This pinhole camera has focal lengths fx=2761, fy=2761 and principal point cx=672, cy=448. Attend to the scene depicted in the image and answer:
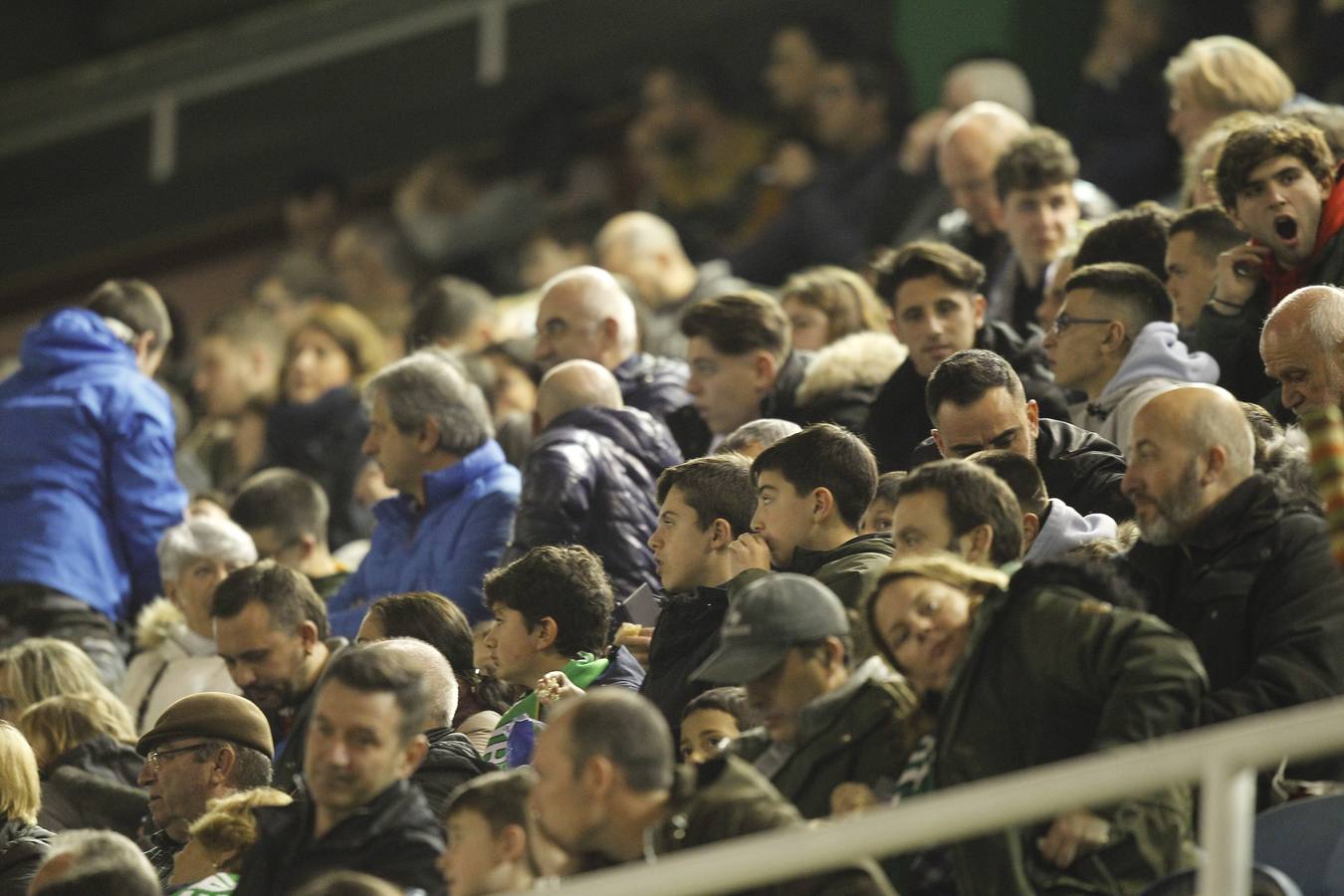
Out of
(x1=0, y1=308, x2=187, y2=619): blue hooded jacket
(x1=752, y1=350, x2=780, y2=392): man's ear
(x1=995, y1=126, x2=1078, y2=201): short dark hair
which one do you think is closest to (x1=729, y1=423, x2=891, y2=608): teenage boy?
(x1=752, y1=350, x2=780, y2=392): man's ear

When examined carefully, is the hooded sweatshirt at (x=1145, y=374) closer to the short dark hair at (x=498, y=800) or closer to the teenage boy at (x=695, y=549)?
the teenage boy at (x=695, y=549)

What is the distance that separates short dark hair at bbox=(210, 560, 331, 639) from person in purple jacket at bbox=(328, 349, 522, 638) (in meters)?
0.62

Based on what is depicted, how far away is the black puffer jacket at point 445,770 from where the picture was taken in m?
6.82

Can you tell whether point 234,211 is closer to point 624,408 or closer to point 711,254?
point 711,254

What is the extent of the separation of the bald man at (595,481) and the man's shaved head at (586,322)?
0.72 meters

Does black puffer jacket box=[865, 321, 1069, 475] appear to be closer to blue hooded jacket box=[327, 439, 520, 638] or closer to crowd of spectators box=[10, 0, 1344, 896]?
crowd of spectators box=[10, 0, 1344, 896]

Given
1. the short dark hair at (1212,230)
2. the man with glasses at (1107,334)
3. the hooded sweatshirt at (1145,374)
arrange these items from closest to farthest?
the hooded sweatshirt at (1145,374), the man with glasses at (1107,334), the short dark hair at (1212,230)

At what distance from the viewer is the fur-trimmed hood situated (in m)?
9.12

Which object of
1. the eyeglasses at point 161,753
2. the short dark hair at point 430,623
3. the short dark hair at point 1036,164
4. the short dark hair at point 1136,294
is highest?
the short dark hair at point 1036,164

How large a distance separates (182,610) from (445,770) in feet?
9.05

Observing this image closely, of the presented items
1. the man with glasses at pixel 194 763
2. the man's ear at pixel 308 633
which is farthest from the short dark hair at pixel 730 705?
the man's ear at pixel 308 633

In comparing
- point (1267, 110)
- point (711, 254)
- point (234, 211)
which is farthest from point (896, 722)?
point (234, 211)

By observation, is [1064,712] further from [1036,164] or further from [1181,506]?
[1036,164]

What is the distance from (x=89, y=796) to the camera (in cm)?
821
